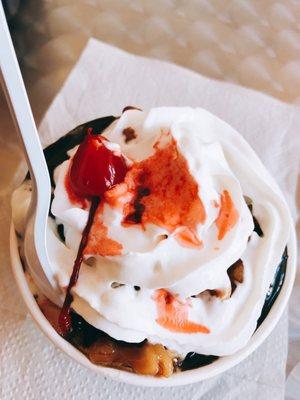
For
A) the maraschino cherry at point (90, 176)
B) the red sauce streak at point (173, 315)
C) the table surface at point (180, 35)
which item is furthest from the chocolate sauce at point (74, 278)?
the table surface at point (180, 35)

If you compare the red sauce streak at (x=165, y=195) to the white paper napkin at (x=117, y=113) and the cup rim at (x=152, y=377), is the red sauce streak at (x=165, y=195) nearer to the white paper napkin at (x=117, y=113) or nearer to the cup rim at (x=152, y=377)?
the cup rim at (x=152, y=377)

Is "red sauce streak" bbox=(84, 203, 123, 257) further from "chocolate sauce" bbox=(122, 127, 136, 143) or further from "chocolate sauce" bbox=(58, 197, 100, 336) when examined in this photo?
"chocolate sauce" bbox=(122, 127, 136, 143)

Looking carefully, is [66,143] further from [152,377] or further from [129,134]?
[152,377]

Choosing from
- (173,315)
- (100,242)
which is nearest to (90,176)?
(100,242)

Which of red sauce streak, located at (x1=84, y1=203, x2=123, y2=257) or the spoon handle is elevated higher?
the spoon handle

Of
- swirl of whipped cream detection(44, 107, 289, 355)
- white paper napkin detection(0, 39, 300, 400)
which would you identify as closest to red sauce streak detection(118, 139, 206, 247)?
swirl of whipped cream detection(44, 107, 289, 355)

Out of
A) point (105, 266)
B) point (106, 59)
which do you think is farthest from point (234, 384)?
point (106, 59)
